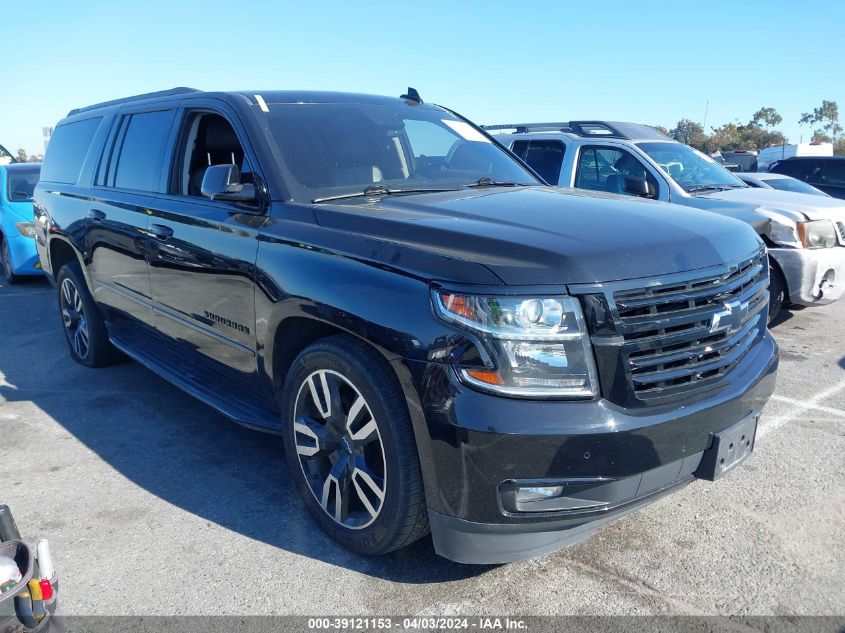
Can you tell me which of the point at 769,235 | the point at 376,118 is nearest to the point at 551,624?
the point at 376,118

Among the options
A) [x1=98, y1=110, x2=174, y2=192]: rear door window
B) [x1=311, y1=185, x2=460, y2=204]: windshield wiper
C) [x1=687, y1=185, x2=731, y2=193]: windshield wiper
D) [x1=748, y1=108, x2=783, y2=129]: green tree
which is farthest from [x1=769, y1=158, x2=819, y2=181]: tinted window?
[x1=748, y1=108, x2=783, y2=129]: green tree

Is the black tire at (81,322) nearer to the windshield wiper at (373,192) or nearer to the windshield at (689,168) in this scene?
the windshield wiper at (373,192)

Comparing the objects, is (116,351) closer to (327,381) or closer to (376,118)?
(376,118)

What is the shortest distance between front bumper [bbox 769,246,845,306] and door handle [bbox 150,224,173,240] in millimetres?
5079

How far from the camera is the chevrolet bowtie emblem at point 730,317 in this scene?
2.71 metres

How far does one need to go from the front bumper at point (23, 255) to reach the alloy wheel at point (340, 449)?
26.7ft

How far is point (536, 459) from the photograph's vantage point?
2398 mm

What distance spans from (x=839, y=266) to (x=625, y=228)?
4763 millimetres

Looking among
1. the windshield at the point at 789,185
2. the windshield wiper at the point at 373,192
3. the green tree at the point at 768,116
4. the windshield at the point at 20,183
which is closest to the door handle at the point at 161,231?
the windshield wiper at the point at 373,192

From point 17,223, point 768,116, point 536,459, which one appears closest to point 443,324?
point 536,459

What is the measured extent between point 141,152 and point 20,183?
6776 millimetres

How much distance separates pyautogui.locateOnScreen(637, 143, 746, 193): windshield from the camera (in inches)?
302

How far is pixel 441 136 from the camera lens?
4379 mm

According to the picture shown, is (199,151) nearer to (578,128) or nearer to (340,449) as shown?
(340,449)
